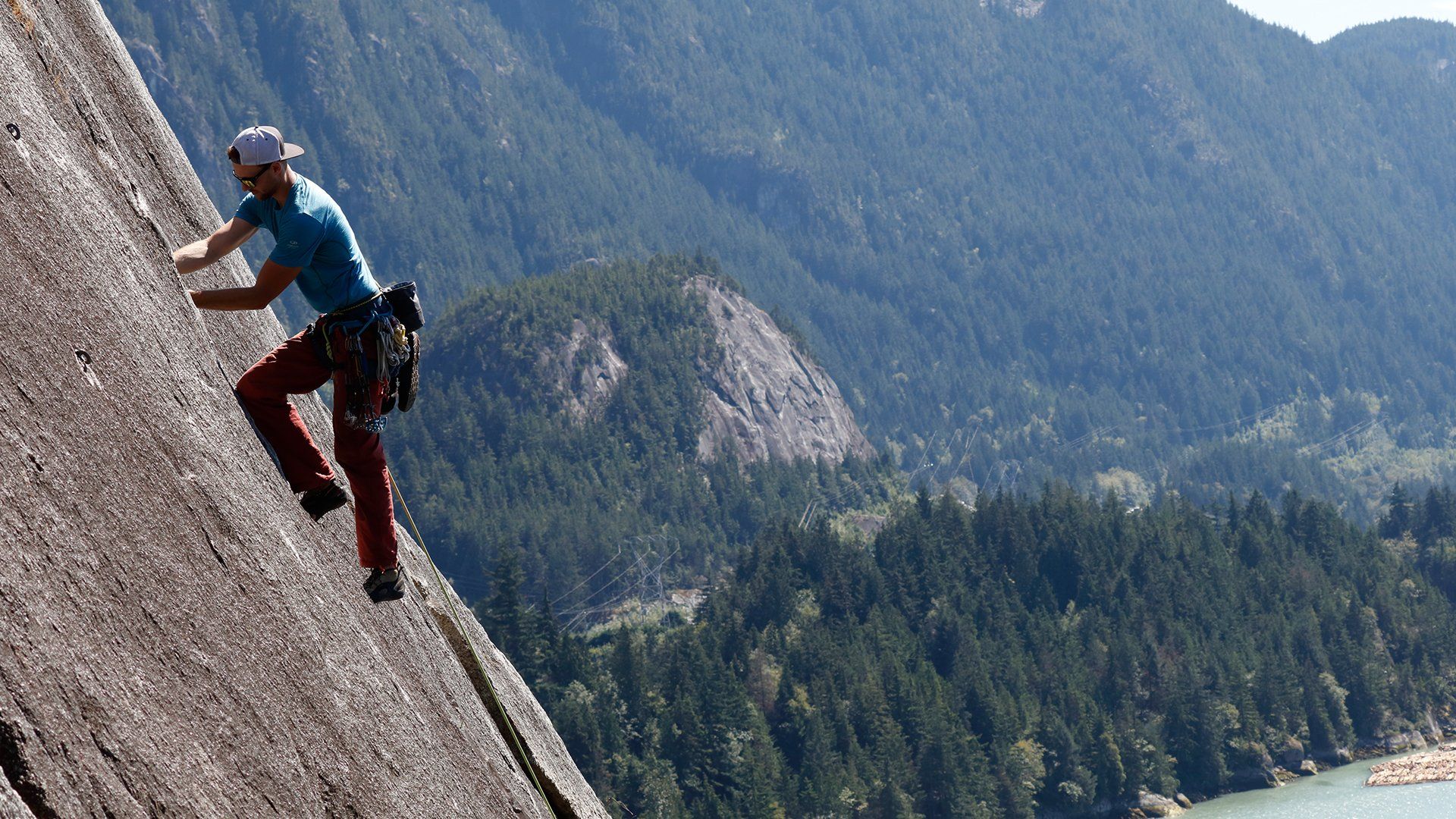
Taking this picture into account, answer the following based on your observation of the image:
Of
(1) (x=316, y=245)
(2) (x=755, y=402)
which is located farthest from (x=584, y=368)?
(1) (x=316, y=245)

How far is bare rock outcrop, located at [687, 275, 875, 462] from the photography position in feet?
613

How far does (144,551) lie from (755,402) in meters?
183

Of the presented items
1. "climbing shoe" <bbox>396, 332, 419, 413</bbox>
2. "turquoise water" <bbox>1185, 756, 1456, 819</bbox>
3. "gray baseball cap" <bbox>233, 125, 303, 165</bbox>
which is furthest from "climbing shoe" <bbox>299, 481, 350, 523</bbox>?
"turquoise water" <bbox>1185, 756, 1456, 819</bbox>

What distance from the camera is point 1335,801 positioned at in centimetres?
9538

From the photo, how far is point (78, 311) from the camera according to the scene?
9055 millimetres

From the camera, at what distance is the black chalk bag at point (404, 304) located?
11.6m

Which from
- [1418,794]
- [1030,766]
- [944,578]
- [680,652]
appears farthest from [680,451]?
[1418,794]

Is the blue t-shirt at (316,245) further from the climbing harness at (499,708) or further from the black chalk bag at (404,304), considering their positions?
the climbing harness at (499,708)

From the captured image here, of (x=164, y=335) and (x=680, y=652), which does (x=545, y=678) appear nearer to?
(x=680, y=652)

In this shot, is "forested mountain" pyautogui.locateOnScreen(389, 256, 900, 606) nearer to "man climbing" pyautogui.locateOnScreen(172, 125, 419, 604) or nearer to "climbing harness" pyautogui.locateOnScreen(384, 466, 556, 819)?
"climbing harness" pyautogui.locateOnScreen(384, 466, 556, 819)

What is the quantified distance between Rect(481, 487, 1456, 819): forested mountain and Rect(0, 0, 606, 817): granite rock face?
267 ft

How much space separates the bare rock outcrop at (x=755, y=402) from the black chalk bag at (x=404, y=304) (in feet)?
555

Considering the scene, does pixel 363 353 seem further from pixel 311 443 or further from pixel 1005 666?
pixel 1005 666

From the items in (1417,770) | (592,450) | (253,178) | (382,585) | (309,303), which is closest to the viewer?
(253,178)
